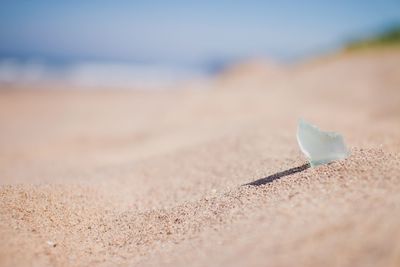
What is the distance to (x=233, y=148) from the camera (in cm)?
500

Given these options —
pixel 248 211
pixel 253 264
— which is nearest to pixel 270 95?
pixel 248 211

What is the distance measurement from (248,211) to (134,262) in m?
0.78

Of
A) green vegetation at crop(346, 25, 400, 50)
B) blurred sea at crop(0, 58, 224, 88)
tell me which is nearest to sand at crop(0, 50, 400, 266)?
green vegetation at crop(346, 25, 400, 50)

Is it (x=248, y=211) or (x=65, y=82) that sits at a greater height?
(x=65, y=82)

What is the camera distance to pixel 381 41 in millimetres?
12992

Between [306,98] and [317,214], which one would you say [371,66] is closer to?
[306,98]

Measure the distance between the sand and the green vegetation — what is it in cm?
529

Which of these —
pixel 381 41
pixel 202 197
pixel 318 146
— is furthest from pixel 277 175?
pixel 381 41

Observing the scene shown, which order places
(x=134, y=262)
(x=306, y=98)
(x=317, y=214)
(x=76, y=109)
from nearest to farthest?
(x=317, y=214) < (x=134, y=262) < (x=306, y=98) < (x=76, y=109)

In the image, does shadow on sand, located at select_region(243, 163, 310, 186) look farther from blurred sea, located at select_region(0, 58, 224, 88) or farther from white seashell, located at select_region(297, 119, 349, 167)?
blurred sea, located at select_region(0, 58, 224, 88)

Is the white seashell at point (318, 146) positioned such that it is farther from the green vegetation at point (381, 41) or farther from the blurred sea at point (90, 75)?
the blurred sea at point (90, 75)

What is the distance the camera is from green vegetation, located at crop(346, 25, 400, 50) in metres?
12.8

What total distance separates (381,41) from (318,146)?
1095cm

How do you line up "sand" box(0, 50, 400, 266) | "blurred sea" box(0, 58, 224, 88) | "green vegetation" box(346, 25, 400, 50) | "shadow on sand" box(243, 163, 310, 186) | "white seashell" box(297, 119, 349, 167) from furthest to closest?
"blurred sea" box(0, 58, 224, 88), "green vegetation" box(346, 25, 400, 50), "shadow on sand" box(243, 163, 310, 186), "white seashell" box(297, 119, 349, 167), "sand" box(0, 50, 400, 266)
